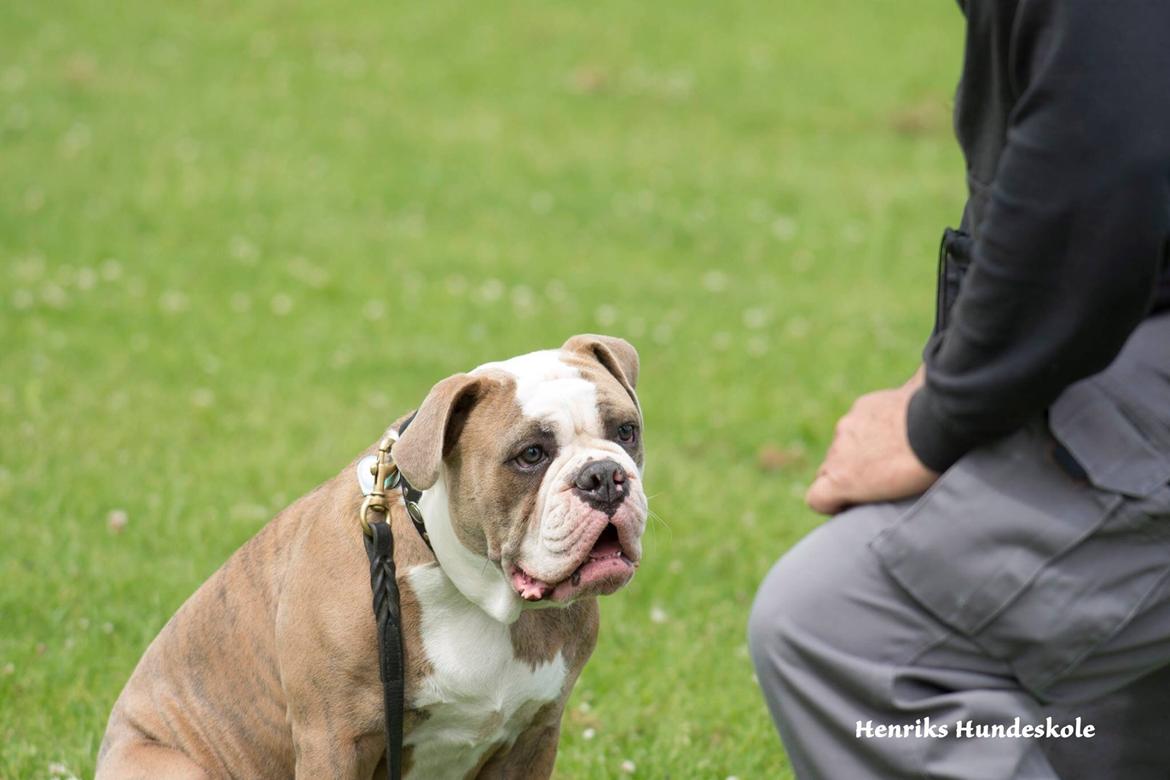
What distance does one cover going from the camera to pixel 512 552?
324cm

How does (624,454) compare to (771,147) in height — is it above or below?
above

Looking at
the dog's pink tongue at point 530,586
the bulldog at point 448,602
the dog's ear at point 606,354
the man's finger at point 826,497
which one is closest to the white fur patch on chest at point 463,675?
the bulldog at point 448,602

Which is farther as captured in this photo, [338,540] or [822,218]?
[822,218]

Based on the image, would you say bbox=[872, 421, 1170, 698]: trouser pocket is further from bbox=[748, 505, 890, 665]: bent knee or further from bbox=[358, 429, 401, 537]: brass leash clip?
bbox=[358, 429, 401, 537]: brass leash clip

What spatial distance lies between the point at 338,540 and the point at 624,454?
72cm

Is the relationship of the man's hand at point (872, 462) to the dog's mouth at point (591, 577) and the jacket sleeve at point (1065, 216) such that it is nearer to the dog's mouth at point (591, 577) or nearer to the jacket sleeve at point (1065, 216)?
the jacket sleeve at point (1065, 216)

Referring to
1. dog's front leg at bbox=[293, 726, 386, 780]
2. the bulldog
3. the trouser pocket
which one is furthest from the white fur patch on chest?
the trouser pocket

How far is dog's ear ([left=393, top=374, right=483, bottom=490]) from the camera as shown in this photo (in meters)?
3.17

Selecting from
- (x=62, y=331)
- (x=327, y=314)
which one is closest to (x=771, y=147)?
(x=327, y=314)

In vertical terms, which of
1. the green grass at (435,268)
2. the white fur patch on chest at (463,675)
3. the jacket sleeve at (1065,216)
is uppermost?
the jacket sleeve at (1065,216)

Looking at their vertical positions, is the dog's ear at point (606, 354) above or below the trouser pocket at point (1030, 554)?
below

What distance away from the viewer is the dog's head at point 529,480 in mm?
3184

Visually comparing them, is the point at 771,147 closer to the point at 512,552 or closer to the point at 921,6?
the point at 921,6

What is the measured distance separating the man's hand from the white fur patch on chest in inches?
37.4
